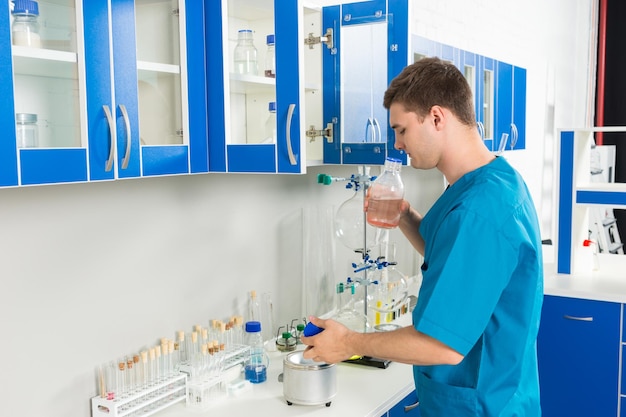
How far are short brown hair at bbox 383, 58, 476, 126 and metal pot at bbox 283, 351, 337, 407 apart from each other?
2.64ft

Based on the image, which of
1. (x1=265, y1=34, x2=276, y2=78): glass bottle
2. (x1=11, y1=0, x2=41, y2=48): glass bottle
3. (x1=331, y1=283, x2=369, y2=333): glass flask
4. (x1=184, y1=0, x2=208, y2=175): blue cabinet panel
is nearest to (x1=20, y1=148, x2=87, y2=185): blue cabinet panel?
(x1=11, y1=0, x2=41, y2=48): glass bottle

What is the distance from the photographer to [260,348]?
7.30 feet

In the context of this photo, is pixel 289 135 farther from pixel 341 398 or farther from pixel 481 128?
pixel 481 128

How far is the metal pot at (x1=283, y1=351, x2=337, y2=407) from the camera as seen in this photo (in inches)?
74.4

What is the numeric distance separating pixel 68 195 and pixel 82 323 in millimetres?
363

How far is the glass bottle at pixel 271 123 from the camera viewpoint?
5.90 ft

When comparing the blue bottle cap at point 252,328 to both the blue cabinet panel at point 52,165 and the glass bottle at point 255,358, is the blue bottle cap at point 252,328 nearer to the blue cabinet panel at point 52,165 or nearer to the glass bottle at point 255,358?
the glass bottle at point 255,358

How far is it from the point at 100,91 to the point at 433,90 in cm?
77

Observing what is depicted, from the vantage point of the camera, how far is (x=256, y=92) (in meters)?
1.86

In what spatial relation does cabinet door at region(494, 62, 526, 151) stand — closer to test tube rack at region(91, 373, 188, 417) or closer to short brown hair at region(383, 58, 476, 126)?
short brown hair at region(383, 58, 476, 126)

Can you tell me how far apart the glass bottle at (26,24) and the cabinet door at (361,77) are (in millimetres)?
1073

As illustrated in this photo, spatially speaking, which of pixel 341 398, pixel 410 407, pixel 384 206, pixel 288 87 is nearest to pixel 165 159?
pixel 288 87

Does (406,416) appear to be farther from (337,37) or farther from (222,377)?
(337,37)

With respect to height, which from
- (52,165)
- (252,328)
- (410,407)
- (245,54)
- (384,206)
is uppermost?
(245,54)
